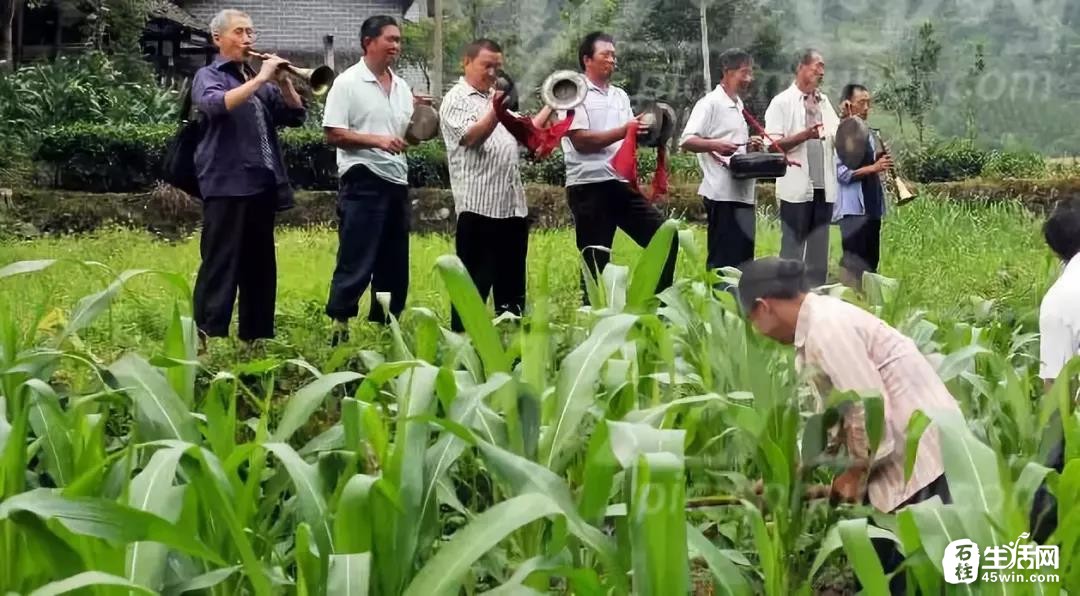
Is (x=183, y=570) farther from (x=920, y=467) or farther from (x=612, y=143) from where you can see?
(x=612, y=143)

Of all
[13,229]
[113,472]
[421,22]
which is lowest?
[113,472]

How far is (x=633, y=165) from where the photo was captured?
4.09 metres

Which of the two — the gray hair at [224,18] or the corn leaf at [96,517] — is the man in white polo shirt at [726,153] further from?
the corn leaf at [96,517]

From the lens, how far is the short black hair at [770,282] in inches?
96.5

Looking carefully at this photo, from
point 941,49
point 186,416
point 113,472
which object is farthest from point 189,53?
point 941,49

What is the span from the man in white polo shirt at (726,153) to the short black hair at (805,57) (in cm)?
13

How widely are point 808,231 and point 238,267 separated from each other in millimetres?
1554

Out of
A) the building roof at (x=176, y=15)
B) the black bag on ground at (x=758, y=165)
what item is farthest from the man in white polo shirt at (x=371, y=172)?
the black bag on ground at (x=758, y=165)

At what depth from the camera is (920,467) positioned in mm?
2465

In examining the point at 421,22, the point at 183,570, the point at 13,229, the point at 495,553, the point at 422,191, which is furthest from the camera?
the point at 422,191

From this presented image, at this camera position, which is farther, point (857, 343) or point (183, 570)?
point (857, 343)

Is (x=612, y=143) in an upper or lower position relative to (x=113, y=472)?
upper

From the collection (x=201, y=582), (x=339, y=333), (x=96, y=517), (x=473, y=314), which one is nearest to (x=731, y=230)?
(x=339, y=333)

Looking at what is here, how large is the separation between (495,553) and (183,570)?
1.63 ft
